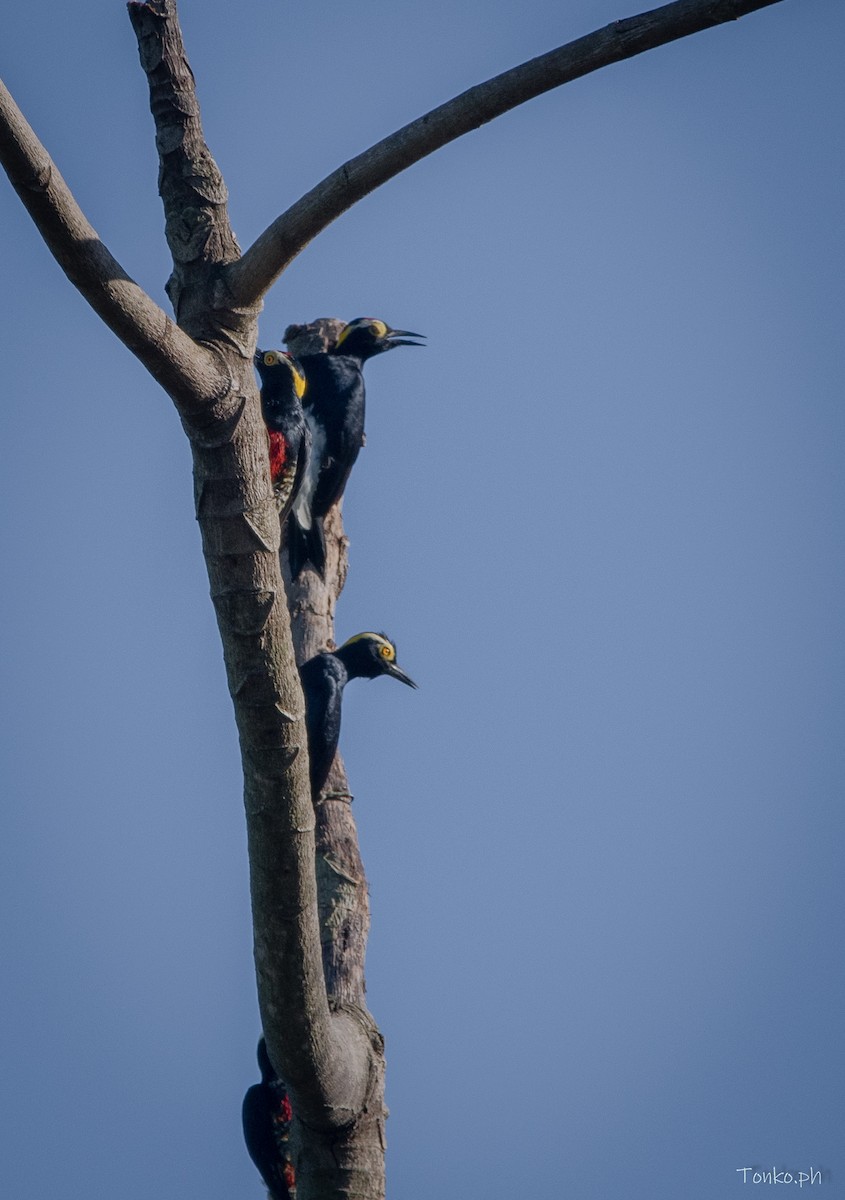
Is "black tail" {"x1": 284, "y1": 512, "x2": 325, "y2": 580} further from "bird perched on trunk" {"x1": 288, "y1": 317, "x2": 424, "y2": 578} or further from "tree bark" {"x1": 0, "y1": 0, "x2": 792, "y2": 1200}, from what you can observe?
"tree bark" {"x1": 0, "y1": 0, "x2": 792, "y2": 1200}

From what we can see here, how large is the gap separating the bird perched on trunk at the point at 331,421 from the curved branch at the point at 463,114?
3.12 m

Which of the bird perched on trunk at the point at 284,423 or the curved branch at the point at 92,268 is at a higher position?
the bird perched on trunk at the point at 284,423

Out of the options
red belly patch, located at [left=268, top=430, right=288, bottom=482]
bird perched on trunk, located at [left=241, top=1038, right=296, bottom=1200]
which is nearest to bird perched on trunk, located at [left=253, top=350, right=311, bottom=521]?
red belly patch, located at [left=268, top=430, right=288, bottom=482]

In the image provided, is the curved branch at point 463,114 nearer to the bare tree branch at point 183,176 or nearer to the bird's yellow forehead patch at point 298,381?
the bare tree branch at point 183,176

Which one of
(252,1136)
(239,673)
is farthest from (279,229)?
(252,1136)

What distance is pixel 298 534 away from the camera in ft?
19.6

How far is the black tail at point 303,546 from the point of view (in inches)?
229

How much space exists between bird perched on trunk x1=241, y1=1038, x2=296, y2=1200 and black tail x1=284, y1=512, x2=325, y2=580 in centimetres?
209

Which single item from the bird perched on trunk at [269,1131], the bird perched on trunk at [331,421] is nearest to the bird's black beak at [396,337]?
the bird perched on trunk at [331,421]

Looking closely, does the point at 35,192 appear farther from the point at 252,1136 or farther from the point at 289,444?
the point at 252,1136

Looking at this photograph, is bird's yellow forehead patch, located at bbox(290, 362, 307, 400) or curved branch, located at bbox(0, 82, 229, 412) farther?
bird's yellow forehead patch, located at bbox(290, 362, 307, 400)

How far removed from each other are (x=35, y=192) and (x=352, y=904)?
2903 millimetres

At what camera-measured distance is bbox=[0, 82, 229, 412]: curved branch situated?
229cm

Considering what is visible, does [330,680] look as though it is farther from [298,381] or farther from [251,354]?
[251,354]
